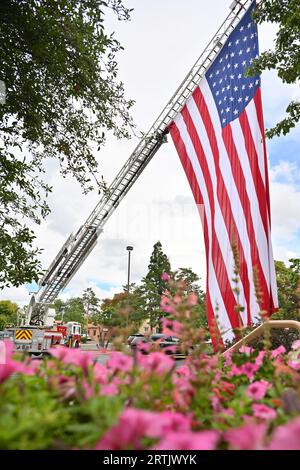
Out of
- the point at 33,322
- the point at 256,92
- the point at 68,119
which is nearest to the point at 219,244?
the point at 256,92

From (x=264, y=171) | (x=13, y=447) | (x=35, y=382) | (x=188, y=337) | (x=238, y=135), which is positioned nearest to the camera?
(x=13, y=447)

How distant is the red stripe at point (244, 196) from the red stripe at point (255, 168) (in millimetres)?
172

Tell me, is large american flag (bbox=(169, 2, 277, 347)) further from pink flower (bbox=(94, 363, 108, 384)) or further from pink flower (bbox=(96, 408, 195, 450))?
pink flower (bbox=(96, 408, 195, 450))

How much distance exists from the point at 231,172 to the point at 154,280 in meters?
45.1

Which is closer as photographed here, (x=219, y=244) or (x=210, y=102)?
(x=219, y=244)

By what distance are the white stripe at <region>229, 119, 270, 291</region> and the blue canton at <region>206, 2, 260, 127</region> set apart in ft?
1.09

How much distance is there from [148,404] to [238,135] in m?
5.46

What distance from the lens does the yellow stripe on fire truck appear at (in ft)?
53.2

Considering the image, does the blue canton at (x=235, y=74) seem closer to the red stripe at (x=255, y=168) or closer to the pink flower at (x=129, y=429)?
the red stripe at (x=255, y=168)

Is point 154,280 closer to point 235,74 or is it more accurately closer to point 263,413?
point 235,74

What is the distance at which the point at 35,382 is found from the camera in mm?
1076

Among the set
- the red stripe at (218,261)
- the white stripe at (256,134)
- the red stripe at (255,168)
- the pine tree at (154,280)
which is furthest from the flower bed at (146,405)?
the pine tree at (154,280)
